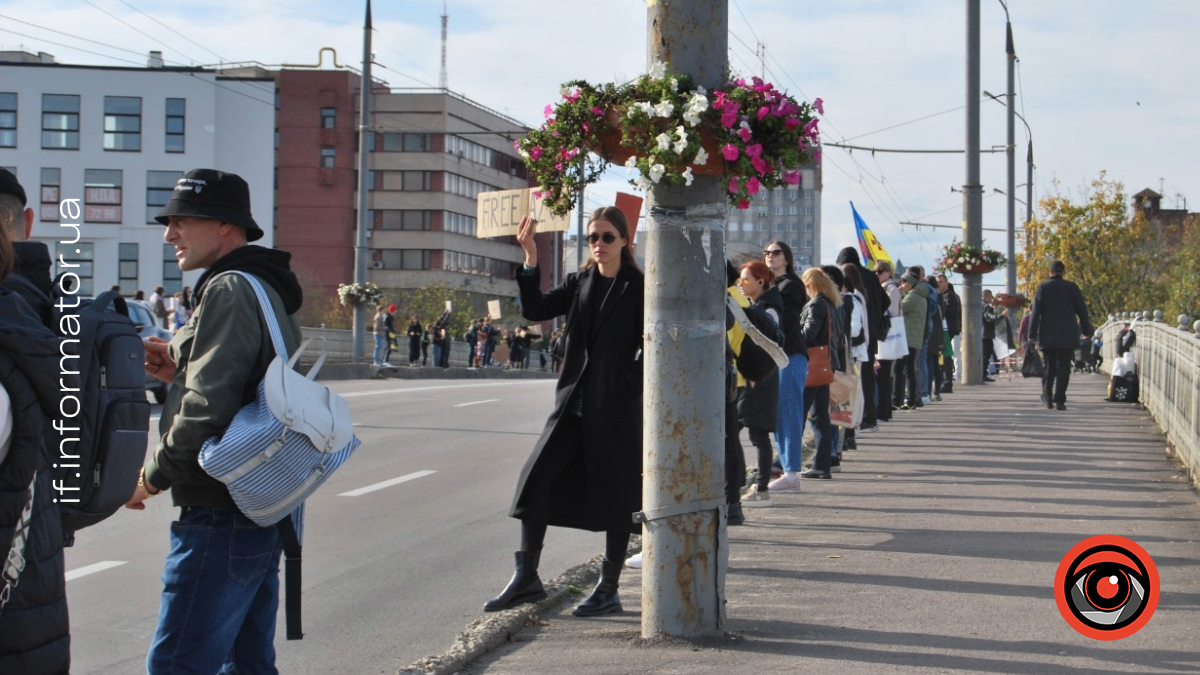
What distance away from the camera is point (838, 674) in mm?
4969

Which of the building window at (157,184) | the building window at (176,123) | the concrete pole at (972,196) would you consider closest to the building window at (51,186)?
the building window at (157,184)

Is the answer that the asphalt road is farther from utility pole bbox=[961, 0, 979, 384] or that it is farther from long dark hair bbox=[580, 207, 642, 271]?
utility pole bbox=[961, 0, 979, 384]

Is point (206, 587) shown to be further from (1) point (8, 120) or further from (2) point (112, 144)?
(1) point (8, 120)

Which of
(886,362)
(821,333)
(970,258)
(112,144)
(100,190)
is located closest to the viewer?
(821,333)

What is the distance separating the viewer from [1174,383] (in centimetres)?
1293

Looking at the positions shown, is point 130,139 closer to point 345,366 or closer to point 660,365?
point 345,366

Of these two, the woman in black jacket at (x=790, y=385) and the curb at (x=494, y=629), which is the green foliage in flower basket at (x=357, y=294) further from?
the curb at (x=494, y=629)

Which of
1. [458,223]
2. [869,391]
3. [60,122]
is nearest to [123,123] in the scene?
[60,122]

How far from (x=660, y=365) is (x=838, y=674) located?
1391 millimetres

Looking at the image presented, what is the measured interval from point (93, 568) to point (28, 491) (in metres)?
5.24

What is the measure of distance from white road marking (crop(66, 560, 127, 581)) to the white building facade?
59.9m

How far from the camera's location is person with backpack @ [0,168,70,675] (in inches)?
117

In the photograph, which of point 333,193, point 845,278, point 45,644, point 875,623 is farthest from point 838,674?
point 333,193

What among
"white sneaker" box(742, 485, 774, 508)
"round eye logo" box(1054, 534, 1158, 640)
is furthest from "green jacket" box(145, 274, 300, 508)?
"white sneaker" box(742, 485, 774, 508)
